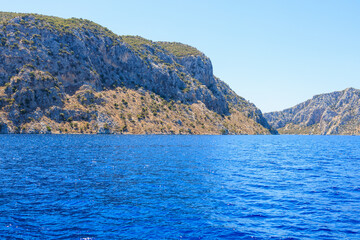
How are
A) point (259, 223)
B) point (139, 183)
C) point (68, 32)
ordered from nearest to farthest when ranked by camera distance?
1. point (259, 223)
2. point (139, 183)
3. point (68, 32)

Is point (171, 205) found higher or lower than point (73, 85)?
lower

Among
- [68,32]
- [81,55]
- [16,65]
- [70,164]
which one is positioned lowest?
[70,164]

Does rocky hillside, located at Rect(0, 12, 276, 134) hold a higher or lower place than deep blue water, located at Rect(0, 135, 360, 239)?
higher

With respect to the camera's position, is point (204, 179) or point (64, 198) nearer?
point (64, 198)

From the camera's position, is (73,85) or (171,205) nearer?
(171,205)

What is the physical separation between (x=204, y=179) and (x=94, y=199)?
1445 cm

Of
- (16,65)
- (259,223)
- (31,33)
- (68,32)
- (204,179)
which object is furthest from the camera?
(68,32)

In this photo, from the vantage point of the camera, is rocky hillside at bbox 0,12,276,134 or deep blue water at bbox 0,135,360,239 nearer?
deep blue water at bbox 0,135,360,239

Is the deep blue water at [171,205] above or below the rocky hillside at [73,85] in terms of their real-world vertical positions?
below

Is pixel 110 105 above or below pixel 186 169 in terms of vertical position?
above

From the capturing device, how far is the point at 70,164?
40.2 meters

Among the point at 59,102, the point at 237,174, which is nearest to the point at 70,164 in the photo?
the point at 237,174

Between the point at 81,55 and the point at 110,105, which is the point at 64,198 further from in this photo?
the point at 81,55

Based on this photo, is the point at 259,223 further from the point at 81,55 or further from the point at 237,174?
the point at 81,55
